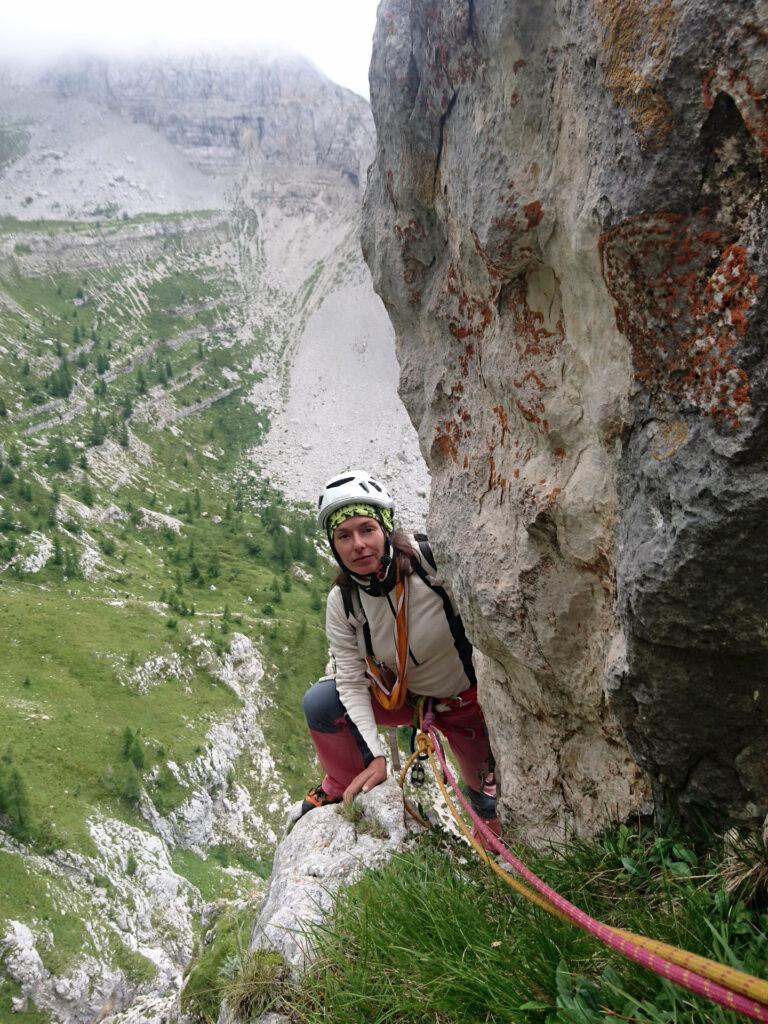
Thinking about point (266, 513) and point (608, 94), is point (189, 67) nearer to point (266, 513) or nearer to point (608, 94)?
point (266, 513)

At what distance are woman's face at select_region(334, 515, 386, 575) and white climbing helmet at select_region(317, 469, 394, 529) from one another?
7.2 inches

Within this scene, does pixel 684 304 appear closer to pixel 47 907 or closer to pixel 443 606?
pixel 443 606

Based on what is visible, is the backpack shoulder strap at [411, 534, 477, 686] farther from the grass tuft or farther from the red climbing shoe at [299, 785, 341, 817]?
the grass tuft

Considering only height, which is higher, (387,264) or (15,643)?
(387,264)

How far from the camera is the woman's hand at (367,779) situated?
22.5ft

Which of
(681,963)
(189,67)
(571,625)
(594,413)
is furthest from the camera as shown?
(189,67)

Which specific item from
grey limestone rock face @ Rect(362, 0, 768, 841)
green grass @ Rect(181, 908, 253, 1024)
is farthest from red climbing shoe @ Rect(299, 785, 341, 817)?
grey limestone rock face @ Rect(362, 0, 768, 841)

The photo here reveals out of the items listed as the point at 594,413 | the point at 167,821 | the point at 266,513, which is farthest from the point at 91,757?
the point at 266,513

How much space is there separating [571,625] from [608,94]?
3032 mm

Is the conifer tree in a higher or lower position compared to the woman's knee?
lower

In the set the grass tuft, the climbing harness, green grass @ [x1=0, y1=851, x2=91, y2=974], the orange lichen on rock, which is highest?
the orange lichen on rock

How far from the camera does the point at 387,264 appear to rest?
20.9ft

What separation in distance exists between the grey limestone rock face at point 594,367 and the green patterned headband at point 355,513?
0.73 metres

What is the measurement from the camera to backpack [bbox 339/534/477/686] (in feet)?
21.4
